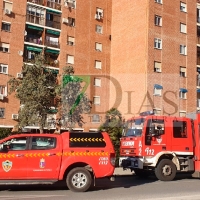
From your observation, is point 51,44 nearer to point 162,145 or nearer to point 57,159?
point 162,145

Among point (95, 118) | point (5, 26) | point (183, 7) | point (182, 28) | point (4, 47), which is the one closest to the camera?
point (4, 47)

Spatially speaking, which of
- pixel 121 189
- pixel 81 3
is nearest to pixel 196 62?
pixel 81 3

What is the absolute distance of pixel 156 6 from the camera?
105 feet

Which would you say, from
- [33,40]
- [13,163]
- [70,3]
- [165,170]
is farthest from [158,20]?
[13,163]

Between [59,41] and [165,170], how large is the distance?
74.7ft

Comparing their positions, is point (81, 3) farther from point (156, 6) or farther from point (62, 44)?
point (156, 6)

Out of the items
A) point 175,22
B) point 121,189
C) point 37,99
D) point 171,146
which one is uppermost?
point 175,22

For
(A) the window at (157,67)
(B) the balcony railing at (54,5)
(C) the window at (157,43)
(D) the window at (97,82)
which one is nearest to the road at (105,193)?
(A) the window at (157,67)

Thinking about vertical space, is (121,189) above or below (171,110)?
below

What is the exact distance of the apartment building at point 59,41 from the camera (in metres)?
29.9

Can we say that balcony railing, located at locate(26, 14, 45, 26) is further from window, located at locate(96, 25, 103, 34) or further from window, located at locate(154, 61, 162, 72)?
window, located at locate(154, 61, 162, 72)

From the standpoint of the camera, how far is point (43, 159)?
973cm

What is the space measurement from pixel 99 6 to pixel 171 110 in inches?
543

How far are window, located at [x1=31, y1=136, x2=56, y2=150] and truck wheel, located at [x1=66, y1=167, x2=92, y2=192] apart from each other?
102cm
